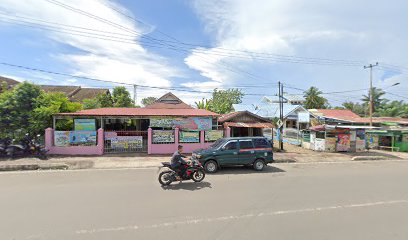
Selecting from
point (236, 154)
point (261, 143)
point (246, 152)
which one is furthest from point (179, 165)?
point (261, 143)

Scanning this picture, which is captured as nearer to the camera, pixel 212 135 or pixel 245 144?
pixel 245 144

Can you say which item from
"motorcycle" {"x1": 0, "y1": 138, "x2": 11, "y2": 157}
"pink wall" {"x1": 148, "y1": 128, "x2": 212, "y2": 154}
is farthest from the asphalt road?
"pink wall" {"x1": 148, "y1": 128, "x2": 212, "y2": 154}

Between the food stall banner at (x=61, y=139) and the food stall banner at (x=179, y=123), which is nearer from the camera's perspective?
the food stall banner at (x=61, y=139)

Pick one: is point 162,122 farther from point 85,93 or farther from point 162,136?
point 85,93

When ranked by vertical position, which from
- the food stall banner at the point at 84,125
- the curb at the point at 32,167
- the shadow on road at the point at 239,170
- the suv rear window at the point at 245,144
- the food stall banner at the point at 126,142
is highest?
the food stall banner at the point at 84,125

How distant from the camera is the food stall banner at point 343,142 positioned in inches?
759

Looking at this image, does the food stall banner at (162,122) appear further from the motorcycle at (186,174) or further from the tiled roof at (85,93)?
the tiled roof at (85,93)

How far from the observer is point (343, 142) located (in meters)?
19.3

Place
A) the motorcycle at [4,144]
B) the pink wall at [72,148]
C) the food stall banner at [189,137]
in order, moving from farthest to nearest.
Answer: the food stall banner at [189,137]
the pink wall at [72,148]
the motorcycle at [4,144]

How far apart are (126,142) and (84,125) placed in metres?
2.86

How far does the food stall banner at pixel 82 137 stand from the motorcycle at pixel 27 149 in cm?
158

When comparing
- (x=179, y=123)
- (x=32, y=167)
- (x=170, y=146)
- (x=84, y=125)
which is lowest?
(x=32, y=167)

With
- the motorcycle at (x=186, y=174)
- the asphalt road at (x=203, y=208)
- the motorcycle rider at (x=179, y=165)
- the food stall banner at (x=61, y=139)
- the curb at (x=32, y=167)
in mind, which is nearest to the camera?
the asphalt road at (x=203, y=208)

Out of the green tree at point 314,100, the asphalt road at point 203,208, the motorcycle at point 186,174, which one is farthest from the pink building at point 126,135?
the green tree at point 314,100
